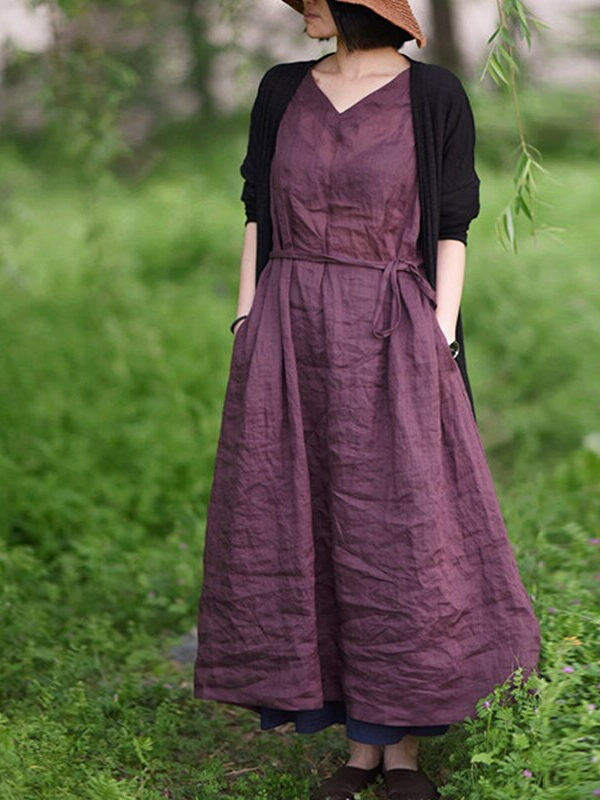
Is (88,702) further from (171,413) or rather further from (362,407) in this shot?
(171,413)

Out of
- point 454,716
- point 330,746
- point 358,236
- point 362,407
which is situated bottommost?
point 330,746

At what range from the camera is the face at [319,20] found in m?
2.92

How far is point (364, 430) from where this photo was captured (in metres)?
2.90

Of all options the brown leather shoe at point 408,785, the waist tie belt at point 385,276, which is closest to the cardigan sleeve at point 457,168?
the waist tie belt at point 385,276

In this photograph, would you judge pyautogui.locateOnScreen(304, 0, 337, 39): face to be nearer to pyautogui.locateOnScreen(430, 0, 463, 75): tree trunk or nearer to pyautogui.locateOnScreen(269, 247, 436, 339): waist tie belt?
pyautogui.locateOnScreen(269, 247, 436, 339): waist tie belt

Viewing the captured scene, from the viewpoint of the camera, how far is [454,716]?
9.70ft

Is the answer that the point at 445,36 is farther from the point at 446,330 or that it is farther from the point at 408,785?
the point at 408,785

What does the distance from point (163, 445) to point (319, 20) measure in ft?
9.42

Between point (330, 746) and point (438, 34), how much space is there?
376 inches

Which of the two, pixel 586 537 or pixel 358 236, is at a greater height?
pixel 358 236

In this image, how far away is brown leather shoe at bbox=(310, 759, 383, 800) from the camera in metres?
3.09

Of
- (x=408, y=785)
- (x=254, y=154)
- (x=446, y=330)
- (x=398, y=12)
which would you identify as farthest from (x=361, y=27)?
(x=408, y=785)

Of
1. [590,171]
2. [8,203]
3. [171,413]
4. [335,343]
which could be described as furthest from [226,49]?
[590,171]

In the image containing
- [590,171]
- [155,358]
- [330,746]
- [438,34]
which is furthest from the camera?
[438,34]
